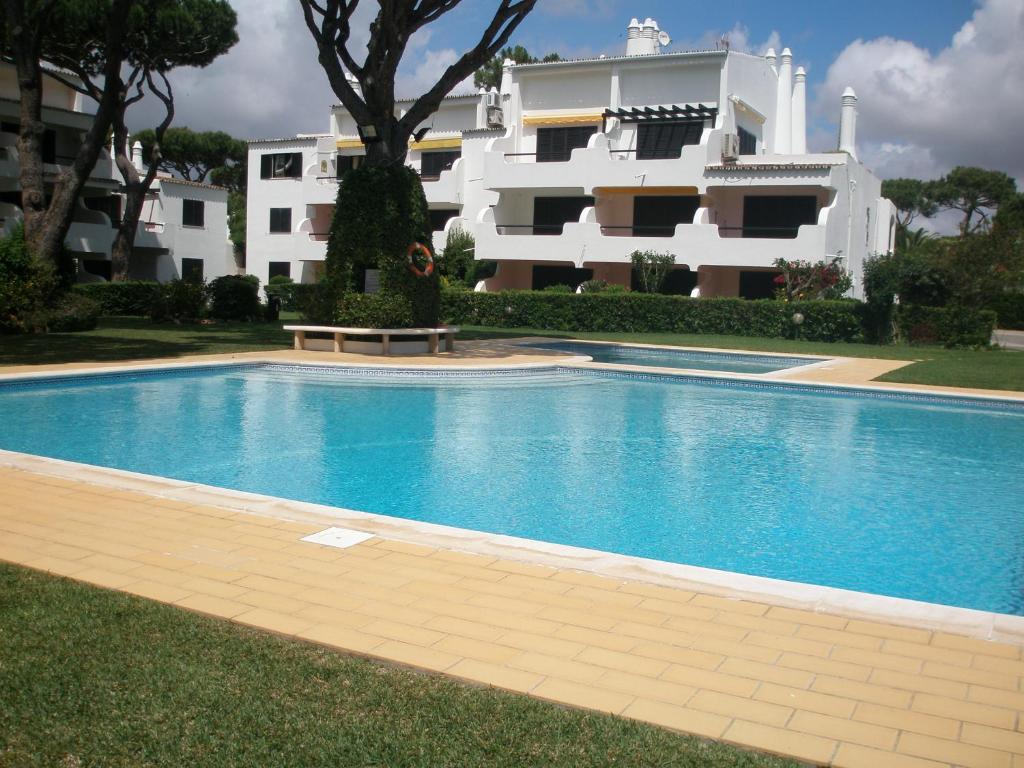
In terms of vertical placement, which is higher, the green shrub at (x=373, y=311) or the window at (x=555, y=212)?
the window at (x=555, y=212)

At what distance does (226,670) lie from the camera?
13.3 feet

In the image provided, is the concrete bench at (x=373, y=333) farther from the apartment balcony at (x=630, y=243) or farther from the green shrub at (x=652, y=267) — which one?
the apartment balcony at (x=630, y=243)

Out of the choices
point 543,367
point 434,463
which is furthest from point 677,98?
point 434,463

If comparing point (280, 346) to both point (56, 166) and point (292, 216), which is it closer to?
point (56, 166)

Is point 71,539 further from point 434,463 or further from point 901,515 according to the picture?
point 901,515

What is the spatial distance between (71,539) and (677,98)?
33.5 m

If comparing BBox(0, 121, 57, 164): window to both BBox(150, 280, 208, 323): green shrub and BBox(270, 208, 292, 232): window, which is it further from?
BBox(150, 280, 208, 323): green shrub

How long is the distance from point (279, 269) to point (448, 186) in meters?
10.6

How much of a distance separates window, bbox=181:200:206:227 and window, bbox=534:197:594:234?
1698 cm

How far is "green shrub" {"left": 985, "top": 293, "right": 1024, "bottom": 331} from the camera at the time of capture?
47219mm

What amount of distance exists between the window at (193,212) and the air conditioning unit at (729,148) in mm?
25103

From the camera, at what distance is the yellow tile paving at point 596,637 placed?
3.79 meters

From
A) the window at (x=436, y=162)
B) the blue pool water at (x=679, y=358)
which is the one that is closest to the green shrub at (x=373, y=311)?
the blue pool water at (x=679, y=358)

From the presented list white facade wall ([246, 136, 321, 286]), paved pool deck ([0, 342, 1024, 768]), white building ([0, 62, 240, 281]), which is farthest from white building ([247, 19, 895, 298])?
paved pool deck ([0, 342, 1024, 768])
